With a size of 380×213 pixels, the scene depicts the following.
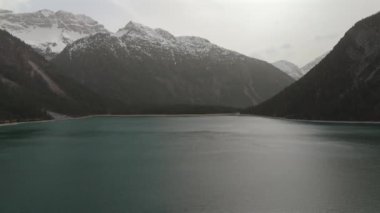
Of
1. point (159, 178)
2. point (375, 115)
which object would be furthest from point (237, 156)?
point (375, 115)

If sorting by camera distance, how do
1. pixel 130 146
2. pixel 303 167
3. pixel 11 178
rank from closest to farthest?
pixel 11 178 → pixel 303 167 → pixel 130 146

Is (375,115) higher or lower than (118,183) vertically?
higher

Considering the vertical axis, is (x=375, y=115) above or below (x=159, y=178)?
above

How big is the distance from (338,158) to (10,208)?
60122 millimetres

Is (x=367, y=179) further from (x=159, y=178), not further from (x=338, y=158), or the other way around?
(x=159, y=178)

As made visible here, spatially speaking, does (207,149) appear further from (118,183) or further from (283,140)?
(118,183)

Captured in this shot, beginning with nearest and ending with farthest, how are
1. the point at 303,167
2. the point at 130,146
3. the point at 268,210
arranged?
the point at 268,210, the point at 303,167, the point at 130,146

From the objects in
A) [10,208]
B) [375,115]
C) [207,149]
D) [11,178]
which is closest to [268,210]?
[10,208]

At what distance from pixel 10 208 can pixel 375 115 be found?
179 m

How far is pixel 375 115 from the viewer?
19888cm

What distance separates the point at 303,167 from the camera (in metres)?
77.6

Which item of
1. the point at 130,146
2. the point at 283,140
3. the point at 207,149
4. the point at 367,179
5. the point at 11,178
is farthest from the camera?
the point at 283,140

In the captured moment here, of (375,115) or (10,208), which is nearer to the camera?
(10,208)

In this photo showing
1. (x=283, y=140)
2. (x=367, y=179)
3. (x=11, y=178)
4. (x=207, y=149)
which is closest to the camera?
(x=367, y=179)
